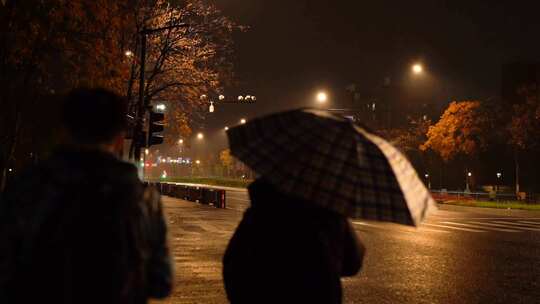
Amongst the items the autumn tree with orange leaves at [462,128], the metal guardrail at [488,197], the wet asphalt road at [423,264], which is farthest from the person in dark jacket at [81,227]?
the autumn tree with orange leaves at [462,128]

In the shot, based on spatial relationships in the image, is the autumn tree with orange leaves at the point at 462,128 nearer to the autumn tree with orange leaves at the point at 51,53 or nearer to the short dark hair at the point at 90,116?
the autumn tree with orange leaves at the point at 51,53

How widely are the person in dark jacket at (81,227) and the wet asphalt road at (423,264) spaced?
5.78 m

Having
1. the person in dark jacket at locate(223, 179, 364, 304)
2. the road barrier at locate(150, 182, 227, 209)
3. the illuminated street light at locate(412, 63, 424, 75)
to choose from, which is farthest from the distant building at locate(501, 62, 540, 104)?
the person in dark jacket at locate(223, 179, 364, 304)

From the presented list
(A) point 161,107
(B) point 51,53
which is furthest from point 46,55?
(A) point 161,107

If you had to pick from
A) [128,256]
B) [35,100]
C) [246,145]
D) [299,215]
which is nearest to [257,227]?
[299,215]

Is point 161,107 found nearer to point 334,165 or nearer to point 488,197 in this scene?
point 488,197

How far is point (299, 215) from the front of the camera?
2.71 meters

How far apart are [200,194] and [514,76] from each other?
47981 millimetres

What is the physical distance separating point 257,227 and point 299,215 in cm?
20

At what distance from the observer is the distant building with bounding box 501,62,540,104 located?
66.9 m

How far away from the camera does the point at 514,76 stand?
69.2m

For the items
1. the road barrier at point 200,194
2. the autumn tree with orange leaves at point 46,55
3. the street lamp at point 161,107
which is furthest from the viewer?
the road barrier at point 200,194

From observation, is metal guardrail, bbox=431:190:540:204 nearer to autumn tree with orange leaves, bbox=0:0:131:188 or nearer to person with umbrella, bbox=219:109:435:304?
autumn tree with orange leaves, bbox=0:0:131:188

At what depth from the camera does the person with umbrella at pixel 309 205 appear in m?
2.68
